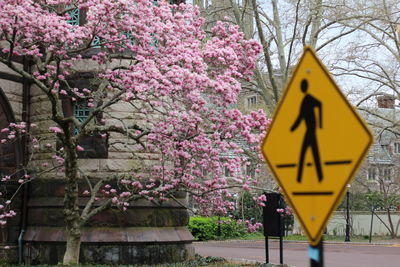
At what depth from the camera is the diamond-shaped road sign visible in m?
3.63

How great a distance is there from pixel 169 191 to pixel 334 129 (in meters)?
9.64

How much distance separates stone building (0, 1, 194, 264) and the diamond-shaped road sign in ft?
36.2

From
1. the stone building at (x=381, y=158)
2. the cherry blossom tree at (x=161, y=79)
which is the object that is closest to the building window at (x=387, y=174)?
the stone building at (x=381, y=158)

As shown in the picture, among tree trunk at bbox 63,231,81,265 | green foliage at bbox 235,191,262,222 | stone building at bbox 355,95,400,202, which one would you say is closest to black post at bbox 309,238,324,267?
tree trunk at bbox 63,231,81,265

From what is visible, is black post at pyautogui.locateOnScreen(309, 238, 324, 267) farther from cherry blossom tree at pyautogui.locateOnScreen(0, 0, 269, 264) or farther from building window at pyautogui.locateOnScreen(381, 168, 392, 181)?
building window at pyautogui.locateOnScreen(381, 168, 392, 181)

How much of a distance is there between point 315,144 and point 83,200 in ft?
38.7

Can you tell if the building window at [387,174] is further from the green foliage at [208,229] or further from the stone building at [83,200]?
the stone building at [83,200]

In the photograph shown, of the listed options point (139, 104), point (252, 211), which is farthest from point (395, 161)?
point (139, 104)

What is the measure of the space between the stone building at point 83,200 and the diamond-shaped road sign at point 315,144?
36.2 feet

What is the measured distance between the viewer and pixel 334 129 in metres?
3.74

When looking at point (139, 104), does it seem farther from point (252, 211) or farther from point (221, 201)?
point (252, 211)

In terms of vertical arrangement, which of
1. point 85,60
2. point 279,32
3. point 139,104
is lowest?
point 139,104

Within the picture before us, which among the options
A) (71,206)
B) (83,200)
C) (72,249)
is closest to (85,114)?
(83,200)

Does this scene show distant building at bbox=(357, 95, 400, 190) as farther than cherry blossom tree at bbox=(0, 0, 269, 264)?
Yes
